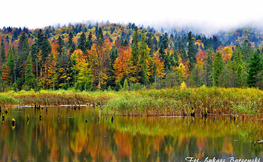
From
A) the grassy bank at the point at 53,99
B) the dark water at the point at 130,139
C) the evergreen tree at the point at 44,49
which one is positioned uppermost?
the evergreen tree at the point at 44,49

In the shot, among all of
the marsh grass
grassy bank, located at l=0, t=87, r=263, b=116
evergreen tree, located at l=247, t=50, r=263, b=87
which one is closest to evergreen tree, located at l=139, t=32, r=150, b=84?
evergreen tree, located at l=247, t=50, r=263, b=87

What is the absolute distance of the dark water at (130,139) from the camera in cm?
1042

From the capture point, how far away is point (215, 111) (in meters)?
20.8

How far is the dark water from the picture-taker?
10.4 meters

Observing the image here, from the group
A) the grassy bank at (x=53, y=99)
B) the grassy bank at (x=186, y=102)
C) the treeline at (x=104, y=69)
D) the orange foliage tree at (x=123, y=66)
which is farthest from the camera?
the orange foliage tree at (x=123, y=66)

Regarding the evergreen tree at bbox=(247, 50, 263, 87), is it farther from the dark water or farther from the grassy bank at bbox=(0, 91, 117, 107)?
the dark water

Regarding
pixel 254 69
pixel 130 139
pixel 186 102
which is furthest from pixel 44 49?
pixel 130 139

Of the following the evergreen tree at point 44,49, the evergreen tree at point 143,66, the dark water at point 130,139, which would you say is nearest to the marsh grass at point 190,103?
the dark water at point 130,139

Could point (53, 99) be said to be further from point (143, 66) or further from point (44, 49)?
point (44, 49)

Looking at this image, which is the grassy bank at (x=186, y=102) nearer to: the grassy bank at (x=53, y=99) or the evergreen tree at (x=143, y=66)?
the grassy bank at (x=53, y=99)

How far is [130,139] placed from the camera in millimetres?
13328

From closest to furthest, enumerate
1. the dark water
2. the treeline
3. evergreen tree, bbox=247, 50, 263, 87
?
the dark water → evergreen tree, bbox=247, 50, 263, 87 → the treeline

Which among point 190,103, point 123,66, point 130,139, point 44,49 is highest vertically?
point 44,49

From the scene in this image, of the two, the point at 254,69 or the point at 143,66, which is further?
the point at 143,66
